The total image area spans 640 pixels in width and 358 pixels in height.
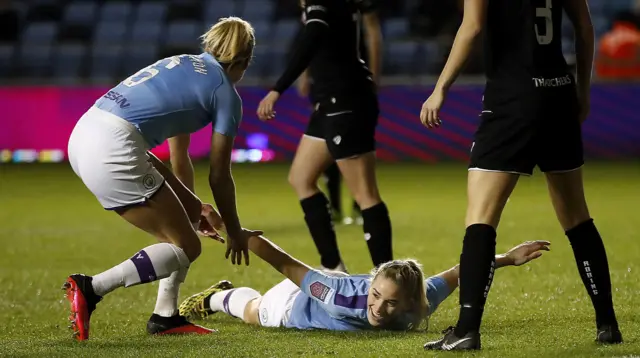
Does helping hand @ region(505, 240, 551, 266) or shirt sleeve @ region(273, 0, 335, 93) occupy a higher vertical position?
shirt sleeve @ region(273, 0, 335, 93)

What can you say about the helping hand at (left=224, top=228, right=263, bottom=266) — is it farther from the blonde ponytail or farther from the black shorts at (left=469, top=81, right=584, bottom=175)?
the black shorts at (left=469, top=81, right=584, bottom=175)

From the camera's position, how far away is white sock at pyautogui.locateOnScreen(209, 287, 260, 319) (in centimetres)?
641

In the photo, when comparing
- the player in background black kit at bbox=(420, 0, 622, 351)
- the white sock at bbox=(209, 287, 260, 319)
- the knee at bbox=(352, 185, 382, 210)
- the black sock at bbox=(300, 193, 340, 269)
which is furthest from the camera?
the black sock at bbox=(300, 193, 340, 269)

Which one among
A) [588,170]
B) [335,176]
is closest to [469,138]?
[588,170]

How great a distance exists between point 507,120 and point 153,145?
176 cm

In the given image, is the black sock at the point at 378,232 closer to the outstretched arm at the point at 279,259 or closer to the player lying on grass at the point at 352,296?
the player lying on grass at the point at 352,296

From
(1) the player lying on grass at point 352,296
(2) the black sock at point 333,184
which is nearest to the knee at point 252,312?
(1) the player lying on grass at point 352,296

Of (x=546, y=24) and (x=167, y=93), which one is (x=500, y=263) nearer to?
(x=546, y=24)

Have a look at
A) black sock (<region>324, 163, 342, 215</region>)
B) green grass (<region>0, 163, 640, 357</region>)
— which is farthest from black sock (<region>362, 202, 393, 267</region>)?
black sock (<region>324, 163, 342, 215</region>)

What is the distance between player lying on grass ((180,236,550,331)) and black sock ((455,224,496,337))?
18.3 inches

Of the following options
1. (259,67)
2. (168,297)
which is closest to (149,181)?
(168,297)

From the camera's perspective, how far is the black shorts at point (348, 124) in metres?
7.49

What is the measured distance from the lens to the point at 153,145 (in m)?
5.80

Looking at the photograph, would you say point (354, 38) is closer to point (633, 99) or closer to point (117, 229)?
point (117, 229)
